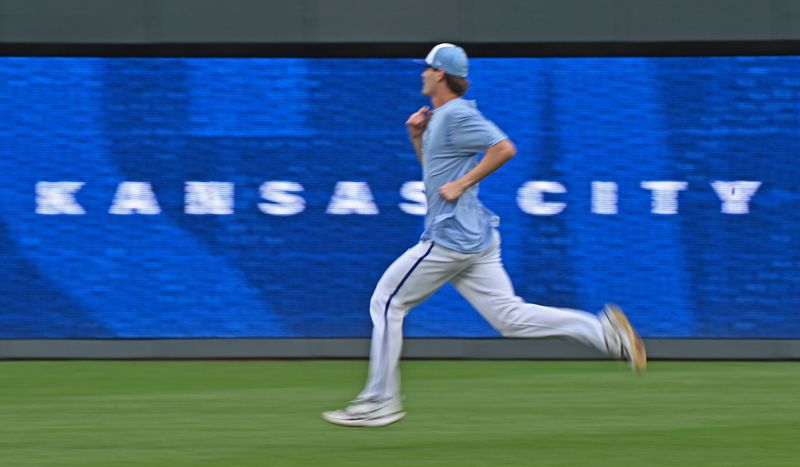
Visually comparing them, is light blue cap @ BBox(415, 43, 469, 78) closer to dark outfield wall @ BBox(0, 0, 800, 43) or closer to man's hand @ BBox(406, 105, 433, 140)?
man's hand @ BBox(406, 105, 433, 140)

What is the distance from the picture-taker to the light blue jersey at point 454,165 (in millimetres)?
7328

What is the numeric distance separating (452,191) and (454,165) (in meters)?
0.18

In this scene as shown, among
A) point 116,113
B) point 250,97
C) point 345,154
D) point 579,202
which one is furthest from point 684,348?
point 116,113

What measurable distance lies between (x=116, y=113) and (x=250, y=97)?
1.12 meters

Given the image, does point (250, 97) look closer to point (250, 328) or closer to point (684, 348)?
point (250, 328)

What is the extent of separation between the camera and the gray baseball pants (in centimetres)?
737

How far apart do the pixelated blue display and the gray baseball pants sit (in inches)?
172

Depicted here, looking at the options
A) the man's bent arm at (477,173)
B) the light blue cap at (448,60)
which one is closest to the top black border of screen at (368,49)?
the light blue cap at (448,60)
